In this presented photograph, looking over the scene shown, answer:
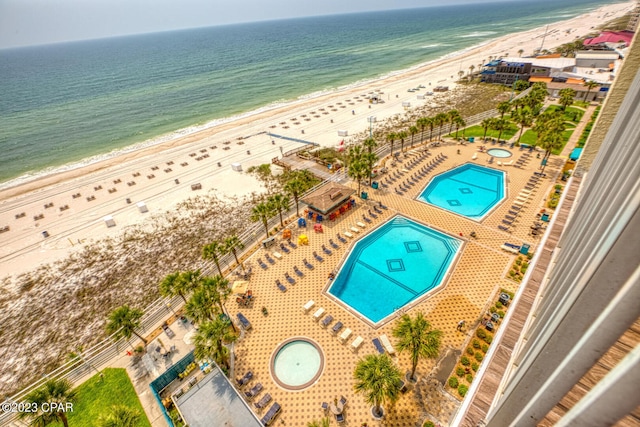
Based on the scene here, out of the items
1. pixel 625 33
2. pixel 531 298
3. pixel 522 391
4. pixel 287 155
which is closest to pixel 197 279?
pixel 522 391

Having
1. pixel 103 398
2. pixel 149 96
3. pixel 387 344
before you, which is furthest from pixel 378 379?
pixel 149 96

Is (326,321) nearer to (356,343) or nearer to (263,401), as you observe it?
(356,343)

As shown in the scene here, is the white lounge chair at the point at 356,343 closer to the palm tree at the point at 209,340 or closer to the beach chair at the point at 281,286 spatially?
the beach chair at the point at 281,286

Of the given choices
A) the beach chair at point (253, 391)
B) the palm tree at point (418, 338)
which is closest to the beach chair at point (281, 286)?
the beach chair at point (253, 391)

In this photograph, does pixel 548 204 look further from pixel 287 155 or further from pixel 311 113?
pixel 311 113

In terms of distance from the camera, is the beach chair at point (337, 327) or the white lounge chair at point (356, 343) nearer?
the white lounge chair at point (356, 343)
